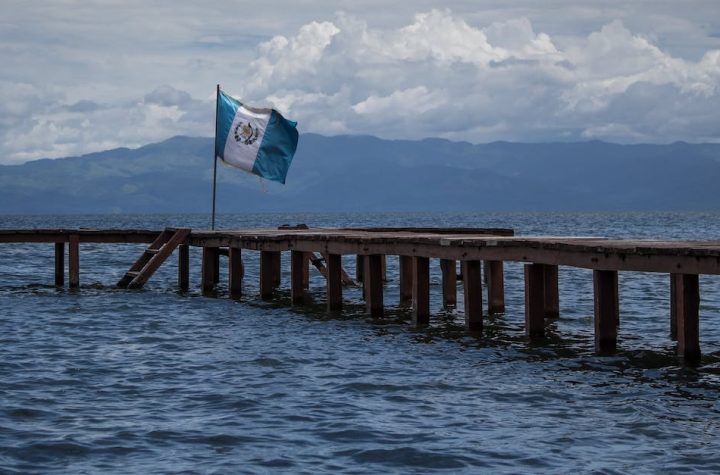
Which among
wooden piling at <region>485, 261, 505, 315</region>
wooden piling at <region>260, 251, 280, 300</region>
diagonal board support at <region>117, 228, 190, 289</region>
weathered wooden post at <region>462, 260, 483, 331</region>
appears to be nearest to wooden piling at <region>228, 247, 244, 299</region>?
wooden piling at <region>260, 251, 280, 300</region>

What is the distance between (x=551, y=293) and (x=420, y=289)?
152 inches

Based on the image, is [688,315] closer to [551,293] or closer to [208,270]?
[551,293]

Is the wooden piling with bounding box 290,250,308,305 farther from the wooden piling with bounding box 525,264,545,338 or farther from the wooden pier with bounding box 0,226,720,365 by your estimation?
the wooden piling with bounding box 525,264,545,338

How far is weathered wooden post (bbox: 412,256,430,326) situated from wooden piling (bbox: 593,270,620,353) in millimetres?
5046

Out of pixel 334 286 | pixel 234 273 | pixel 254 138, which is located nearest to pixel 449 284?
pixel 334 286

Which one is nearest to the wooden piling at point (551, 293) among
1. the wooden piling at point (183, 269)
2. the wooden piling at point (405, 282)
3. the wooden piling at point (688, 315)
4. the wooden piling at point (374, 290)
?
the wooden piling at point (374, 290)

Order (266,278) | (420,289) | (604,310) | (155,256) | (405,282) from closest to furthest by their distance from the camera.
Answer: (604,310), (420,289), (405,282), (266,278), (155,256)

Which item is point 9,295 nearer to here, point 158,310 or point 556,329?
point 158,310

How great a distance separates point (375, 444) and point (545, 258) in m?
8.38

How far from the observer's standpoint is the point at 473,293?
75.9 feet

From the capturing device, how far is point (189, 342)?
22484mm

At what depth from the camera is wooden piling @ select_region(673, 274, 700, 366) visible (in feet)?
59.5

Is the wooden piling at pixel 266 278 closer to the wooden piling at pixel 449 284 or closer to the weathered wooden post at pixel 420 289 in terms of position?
the wooden piling at pixel 449 284

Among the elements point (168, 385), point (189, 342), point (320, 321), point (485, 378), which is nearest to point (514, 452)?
point (485, 378)
